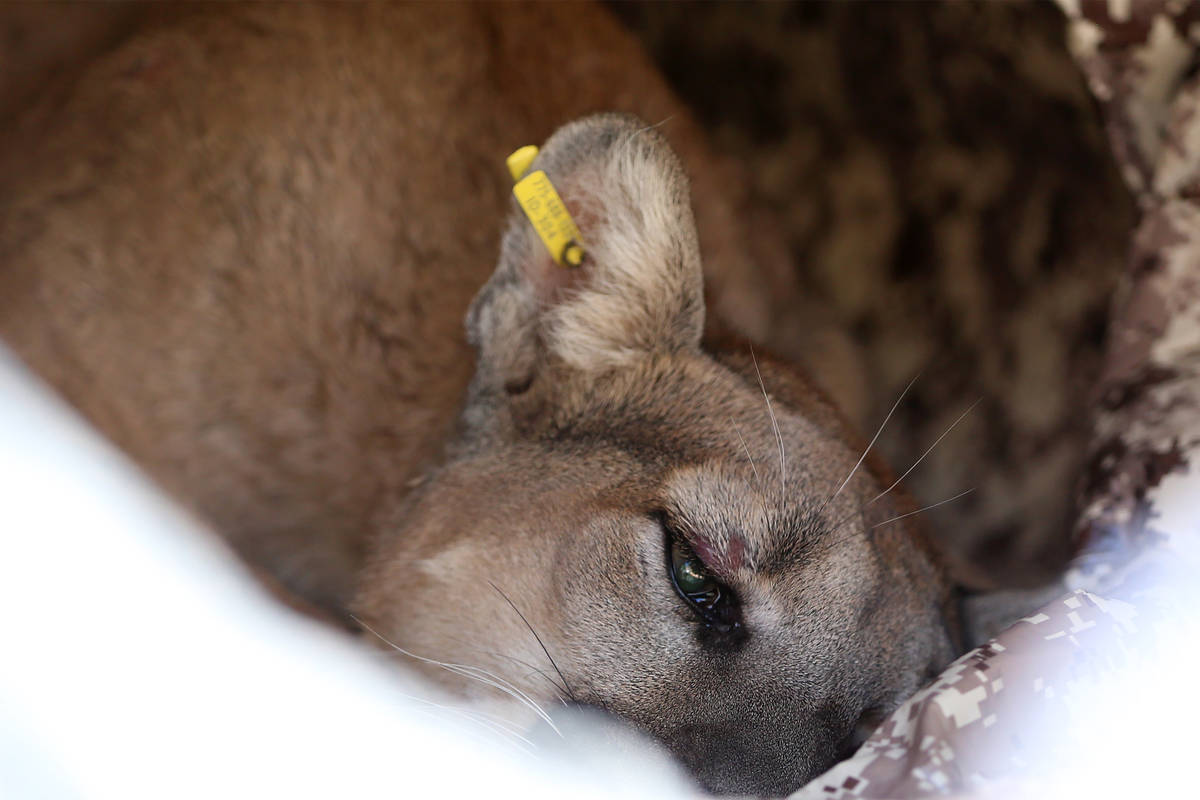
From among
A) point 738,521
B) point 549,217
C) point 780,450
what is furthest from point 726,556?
point 549,217

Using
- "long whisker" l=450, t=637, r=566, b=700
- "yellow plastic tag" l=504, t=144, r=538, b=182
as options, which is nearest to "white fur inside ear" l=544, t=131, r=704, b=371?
"yellow plastic tag" l=504, t=144, r=538, b=182

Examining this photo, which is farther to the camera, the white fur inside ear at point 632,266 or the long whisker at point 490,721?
the white fur inside ear at point 632,266

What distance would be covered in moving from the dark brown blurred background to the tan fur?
557 mm

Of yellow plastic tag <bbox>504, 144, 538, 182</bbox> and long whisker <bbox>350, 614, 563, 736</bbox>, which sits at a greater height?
yellow plastic tag <bbox>504, 144, 538, 182</bbox>

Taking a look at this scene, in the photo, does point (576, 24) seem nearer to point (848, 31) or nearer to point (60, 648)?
point (848, 31)

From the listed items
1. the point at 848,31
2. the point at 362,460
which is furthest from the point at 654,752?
the point at 848,31

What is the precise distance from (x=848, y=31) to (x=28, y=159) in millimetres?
2850

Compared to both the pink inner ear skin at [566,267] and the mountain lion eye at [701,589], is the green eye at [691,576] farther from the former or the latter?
the pink inner ear skin at [566,267]

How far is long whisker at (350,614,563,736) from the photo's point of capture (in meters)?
2.09

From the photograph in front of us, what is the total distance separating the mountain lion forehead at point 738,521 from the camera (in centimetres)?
209

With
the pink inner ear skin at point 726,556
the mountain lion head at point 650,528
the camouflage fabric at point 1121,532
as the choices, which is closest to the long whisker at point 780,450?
the mountain lion head at point 650,528

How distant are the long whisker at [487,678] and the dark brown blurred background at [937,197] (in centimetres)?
223

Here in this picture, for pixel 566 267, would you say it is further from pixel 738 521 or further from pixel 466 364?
pixel 738 521

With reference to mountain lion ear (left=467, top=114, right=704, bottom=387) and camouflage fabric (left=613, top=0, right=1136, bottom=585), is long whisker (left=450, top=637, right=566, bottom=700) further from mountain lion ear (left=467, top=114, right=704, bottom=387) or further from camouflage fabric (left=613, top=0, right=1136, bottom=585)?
camouflage fabric (left=613, top=0, right=1136, bottom=585)
